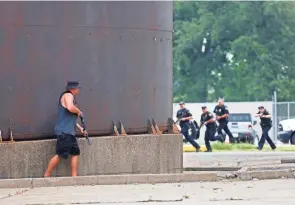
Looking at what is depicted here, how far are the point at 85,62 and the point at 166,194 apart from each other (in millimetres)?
3490

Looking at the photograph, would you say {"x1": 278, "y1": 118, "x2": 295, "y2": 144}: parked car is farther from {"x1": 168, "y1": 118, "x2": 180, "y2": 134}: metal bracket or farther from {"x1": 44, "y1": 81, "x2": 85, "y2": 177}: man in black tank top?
{"x1": 44, "y1": 81, "x2": 85, "y2": 177}: man in black tank top

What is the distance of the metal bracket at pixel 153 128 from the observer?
53.1 feet

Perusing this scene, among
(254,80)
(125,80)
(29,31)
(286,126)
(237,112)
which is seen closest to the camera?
(29,31)

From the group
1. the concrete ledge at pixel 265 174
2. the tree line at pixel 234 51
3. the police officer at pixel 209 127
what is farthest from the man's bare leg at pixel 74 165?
the tree line at pixel 234 51

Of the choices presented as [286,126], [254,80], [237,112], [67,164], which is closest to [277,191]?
[67,164]

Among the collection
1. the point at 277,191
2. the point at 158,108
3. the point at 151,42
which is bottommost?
the point at 277,191

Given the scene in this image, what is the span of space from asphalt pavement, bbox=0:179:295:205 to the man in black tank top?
1.09 m

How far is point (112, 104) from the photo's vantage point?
1558 centimetres

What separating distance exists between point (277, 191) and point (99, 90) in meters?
3.88

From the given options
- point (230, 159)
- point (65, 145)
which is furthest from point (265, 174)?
point (230, 159)

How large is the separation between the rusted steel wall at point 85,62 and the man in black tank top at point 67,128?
0.38 metres

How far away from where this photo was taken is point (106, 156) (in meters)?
15.2

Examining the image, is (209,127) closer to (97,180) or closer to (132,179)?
(132,179)

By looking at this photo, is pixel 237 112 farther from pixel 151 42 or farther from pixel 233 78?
pixel 151 42
